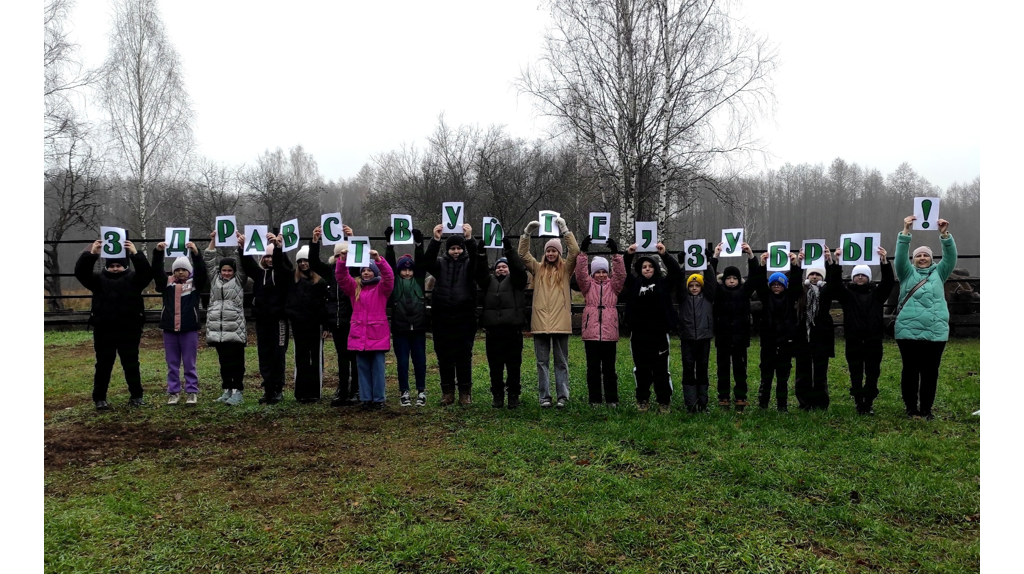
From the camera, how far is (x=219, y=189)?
95.0 feet

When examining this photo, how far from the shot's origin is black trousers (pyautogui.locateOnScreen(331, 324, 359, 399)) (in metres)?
7.75

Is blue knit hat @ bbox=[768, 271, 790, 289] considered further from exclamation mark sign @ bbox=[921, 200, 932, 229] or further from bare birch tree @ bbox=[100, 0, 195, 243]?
bare birch tree @ bbox=[100, 0, 195, 243]

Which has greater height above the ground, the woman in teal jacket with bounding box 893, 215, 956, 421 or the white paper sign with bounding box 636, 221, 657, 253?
the white paper sign with bounding box 636, 221, 657, 253

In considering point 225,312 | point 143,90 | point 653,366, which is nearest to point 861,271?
point 653,366

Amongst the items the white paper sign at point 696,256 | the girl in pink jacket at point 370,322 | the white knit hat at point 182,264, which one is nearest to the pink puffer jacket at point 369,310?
the girl in pink jacket at point 370,322

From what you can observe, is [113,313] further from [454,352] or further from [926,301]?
[926,301]

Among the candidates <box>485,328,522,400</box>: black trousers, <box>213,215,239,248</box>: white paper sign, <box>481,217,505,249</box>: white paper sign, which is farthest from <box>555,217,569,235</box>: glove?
<box>213,215,239,248</box>: white paper sign

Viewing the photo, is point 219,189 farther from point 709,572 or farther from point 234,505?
point 709,572

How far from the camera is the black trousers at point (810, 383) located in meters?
7.17

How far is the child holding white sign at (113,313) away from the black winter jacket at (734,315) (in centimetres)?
684

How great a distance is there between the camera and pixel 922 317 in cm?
674

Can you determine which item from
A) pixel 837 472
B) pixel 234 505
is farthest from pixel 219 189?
pixel 837 472

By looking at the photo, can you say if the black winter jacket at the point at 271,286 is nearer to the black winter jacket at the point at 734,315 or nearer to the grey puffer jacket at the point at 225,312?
the grey puffer jacket at the point at 225,312

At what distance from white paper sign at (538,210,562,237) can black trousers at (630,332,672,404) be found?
1507 mm
